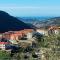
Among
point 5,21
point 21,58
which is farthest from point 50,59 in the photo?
point 5,21

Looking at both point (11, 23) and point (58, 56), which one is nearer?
point (58, 56)

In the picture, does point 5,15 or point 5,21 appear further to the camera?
point 5,15

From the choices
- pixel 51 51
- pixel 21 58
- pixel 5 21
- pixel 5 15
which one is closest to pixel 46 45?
pixel 51 51

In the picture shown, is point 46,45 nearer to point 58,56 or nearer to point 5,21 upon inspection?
point 58,56

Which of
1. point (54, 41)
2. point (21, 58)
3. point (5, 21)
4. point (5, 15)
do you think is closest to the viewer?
point (54, 41)

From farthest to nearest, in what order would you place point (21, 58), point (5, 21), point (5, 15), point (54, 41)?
point (5, 15)
point (5, 21)
point (21, 58)
point (54, 41)

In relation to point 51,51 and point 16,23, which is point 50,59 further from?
point 16,23

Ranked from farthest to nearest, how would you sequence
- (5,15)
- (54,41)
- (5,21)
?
1. (5,15)
2. (5,21)
3. (54,41)
